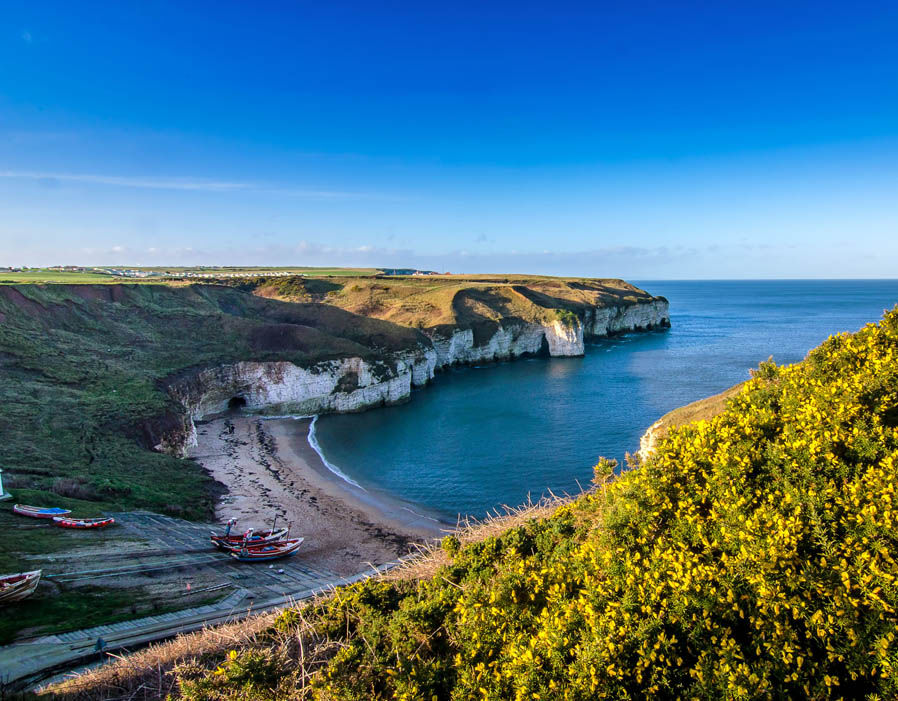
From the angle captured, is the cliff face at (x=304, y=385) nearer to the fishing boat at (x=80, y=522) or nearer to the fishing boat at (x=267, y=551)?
the fishing boat at (x=80, y=522)

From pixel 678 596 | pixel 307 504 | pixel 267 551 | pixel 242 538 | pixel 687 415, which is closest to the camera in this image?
pixel 678 596

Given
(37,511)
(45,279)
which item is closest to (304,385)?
(37,511)

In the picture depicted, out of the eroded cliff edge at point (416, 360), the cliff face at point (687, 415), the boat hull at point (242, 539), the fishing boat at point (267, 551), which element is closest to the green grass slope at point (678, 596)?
the cliff face at point (687, 415)

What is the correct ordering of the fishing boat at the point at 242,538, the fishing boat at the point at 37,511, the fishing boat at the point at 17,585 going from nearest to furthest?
the fishing boat at the point at 17,585, the fishing boat at the point at 37,511, the fishing boat at the point at 242,538

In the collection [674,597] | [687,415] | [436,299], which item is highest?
[436,299]

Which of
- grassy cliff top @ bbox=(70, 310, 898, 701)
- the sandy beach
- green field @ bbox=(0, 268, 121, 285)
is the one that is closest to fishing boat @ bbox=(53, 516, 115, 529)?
the sandy beach

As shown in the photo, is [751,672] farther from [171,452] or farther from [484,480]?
[171,452]

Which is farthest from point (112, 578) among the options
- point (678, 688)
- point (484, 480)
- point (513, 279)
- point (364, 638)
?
point (513, 279)

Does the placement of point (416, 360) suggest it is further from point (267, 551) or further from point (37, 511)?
point (37, 511)
